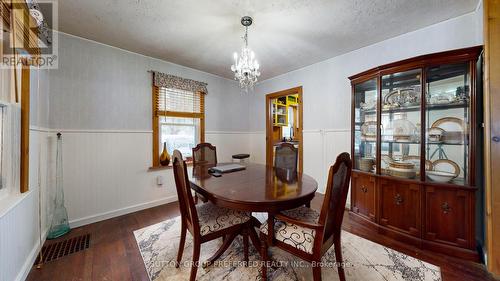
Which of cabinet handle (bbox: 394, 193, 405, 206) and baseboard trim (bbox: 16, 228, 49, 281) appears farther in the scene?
cabinet handle (bbox: 394, 193, 405, 206)

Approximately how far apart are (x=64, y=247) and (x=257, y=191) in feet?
7.04

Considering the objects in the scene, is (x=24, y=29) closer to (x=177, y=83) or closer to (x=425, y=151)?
(x=177, y=83)

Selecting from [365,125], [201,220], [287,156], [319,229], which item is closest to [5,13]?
[201,220]

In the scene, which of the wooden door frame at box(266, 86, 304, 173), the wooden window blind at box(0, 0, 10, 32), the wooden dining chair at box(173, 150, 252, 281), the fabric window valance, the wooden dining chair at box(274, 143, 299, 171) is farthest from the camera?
the wooden door frame at box(266, 86, 304, 173)

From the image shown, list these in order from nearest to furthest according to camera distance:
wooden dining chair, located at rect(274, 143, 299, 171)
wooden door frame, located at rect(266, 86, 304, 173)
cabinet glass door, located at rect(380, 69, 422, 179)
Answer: cabinet glass door, located at rect(380, 69, 422, 179), wooden dining chair, located at rect(274, 143, 299, 171), wooden door frame, located at rect(266, 86, 304, 173)

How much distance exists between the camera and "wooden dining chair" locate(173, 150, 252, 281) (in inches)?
52.4

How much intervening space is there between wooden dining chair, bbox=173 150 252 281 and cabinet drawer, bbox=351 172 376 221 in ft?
5.50

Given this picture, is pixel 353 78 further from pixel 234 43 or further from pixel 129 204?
pixel 129 204

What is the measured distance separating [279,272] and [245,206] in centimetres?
79

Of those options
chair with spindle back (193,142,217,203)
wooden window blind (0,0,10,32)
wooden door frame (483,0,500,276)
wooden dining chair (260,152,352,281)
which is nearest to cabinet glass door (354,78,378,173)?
wooden door frame (483,0,500,276)

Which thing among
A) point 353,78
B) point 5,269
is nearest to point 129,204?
point 5,269

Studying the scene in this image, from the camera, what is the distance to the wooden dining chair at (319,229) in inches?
44.5

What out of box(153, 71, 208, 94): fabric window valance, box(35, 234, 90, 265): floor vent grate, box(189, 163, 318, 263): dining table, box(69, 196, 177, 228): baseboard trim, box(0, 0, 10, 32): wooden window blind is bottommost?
box(35, 234, 90, 265): floor vent grate

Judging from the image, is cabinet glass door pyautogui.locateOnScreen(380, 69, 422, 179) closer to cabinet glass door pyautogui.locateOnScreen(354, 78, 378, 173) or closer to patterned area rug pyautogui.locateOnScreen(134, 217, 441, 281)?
cabinet glass door pyautogui.locateOnScreen(354, 78, 378, 173)
